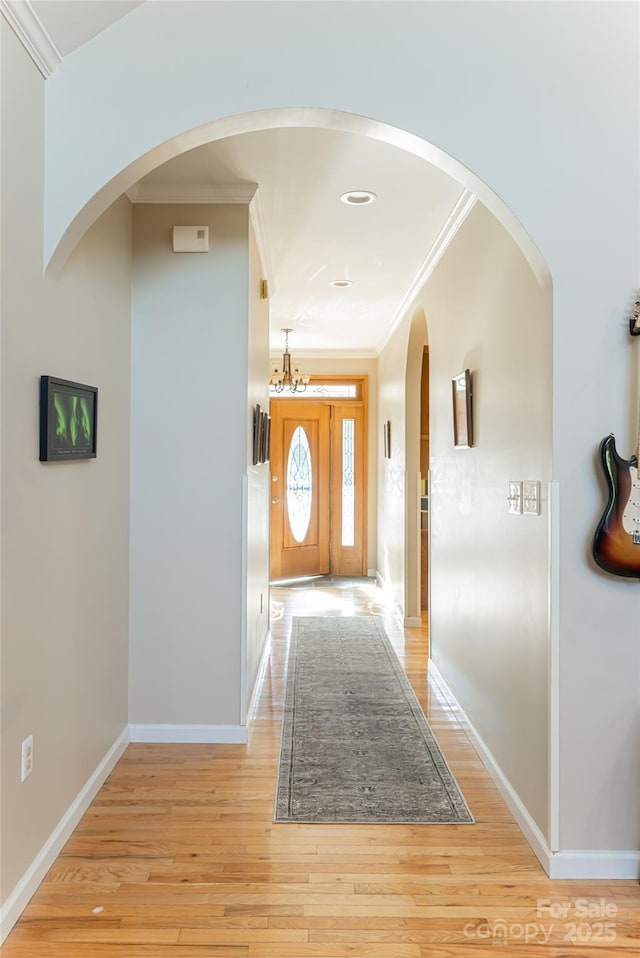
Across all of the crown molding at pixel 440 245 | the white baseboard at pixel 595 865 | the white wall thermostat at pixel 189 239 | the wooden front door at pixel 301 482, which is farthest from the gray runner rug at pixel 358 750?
the wooden front door at pixel 301 482

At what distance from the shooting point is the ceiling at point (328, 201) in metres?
2.81

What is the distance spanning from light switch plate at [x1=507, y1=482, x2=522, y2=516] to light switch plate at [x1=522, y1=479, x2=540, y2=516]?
41 millimetres

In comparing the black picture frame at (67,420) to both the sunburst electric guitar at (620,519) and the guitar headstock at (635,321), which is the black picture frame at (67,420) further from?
the guitar headstock at (635,321)

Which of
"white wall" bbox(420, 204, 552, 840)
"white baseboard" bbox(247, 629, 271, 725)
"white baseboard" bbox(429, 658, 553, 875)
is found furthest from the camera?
"white baseboard" bbox(247, 629, 271, 725)

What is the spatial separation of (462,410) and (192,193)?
1682mm

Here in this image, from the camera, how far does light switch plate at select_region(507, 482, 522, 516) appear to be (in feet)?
8.05

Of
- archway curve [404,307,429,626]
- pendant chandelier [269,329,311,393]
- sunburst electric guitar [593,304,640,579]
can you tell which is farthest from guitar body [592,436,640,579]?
pendant chandelier [269,329,311,393]

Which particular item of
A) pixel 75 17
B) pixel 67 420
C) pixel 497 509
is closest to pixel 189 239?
pixel 75 17

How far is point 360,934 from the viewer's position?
183 cm

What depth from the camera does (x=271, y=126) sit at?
221 centimetres

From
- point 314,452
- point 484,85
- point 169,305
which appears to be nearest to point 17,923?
point 169,305

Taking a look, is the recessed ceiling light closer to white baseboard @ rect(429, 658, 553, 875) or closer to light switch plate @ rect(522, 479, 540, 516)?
light switch plate @ rect(522, 479, 540, 516)

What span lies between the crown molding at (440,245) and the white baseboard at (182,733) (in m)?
2.68

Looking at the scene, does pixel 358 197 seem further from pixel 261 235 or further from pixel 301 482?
pixel 301 482
